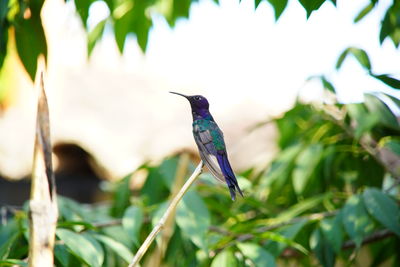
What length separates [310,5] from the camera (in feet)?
5.32

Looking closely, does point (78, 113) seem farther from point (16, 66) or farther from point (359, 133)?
point (359, 133)

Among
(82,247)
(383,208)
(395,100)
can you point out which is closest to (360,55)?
(395,100)

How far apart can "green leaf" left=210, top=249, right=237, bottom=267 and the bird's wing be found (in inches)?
40.9

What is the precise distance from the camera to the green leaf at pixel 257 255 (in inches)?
87.0

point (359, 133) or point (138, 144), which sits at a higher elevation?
point (359, 133)

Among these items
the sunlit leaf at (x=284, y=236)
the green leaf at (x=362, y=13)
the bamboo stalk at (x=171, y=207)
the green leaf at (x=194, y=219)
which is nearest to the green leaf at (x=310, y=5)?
the bamboo stalk at (x=171, y=207)

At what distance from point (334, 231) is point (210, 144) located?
1240mm

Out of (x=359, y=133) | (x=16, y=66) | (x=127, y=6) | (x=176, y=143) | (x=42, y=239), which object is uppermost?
(x=127, y=6)

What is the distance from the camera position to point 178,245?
248 cm

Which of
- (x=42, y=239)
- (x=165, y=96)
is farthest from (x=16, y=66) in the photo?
A: (x=42, y=239)

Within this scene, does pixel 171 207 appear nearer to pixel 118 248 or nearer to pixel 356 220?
pixel 118 248

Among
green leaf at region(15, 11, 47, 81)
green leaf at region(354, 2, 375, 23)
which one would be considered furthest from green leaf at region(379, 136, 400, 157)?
green leaf at region(15, 11, 47, 81)

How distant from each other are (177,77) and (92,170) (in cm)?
113

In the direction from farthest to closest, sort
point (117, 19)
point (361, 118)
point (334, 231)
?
point (117, 19), point (361, 118), point (334, 231)
